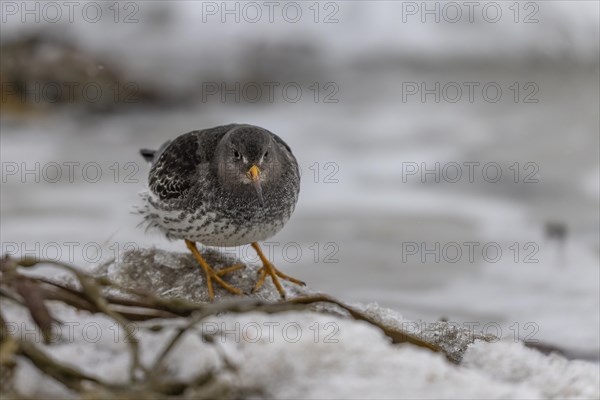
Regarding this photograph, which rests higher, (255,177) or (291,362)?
(291,362)

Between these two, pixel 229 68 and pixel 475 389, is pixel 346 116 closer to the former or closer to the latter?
pixel 229 68

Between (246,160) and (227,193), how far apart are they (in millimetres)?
229

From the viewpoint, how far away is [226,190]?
5.41 metres

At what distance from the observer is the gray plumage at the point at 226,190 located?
5305 mm

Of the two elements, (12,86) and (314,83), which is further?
(314,83)

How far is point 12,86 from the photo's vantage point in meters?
12.5

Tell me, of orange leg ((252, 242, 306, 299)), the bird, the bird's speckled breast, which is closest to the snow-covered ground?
orange leg ((252, 242, 306, 299))

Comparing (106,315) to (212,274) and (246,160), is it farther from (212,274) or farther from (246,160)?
(246,160)

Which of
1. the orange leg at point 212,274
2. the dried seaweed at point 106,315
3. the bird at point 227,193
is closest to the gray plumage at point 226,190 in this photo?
the bird at point 227,193

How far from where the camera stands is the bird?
529 centimetres

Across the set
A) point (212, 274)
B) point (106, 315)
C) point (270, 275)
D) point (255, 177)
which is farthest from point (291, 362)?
point (255, 177)

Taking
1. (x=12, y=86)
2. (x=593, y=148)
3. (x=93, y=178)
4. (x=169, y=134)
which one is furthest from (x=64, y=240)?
(x=593, y=148)

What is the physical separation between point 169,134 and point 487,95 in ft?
16.3

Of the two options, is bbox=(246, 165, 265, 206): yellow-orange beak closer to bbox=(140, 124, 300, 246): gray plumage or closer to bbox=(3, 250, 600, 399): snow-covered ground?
bbox=(140, 124, 300, 246): gray plumage
